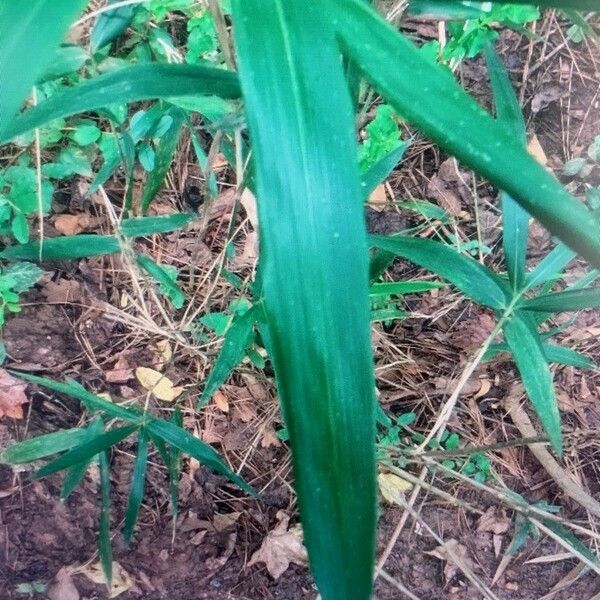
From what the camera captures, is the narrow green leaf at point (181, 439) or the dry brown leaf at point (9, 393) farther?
the dry brown leaf at point (9, 393)

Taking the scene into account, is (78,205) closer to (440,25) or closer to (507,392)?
(440,25)

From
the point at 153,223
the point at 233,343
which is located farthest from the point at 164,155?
the point at 233,343

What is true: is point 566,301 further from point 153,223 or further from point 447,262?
point 153,223

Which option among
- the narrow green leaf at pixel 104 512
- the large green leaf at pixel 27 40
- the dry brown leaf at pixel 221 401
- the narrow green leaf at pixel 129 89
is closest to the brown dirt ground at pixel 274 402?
the dry brown leaf at pixel 221 401

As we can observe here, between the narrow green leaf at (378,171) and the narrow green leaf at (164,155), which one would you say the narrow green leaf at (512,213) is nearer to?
the narrow green leaf at (378,171)

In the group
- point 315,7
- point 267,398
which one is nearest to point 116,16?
point 315,7

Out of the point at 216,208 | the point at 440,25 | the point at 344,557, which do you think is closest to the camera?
the point at 344,557
